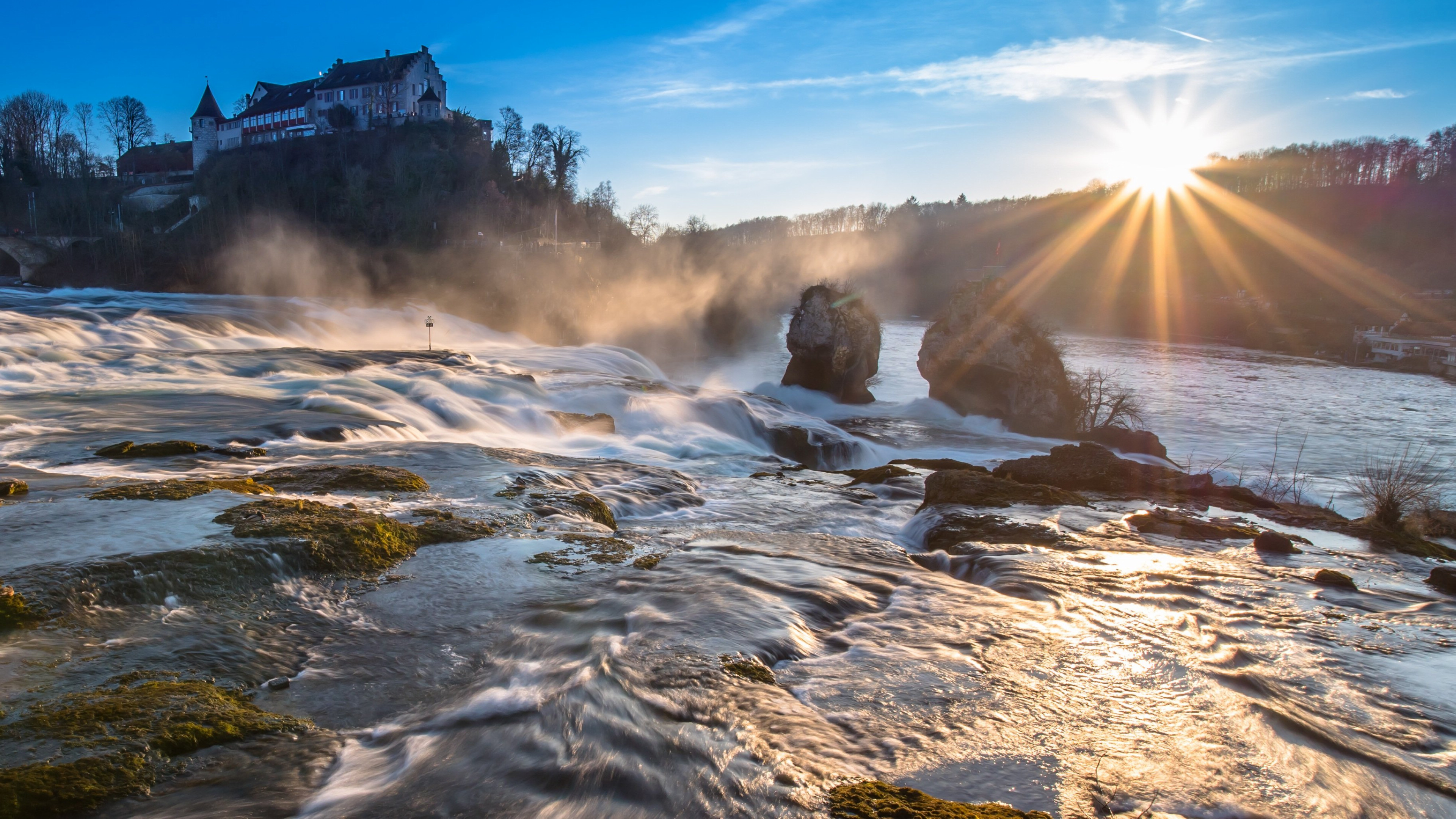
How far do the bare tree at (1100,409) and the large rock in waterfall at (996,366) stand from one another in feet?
1.57

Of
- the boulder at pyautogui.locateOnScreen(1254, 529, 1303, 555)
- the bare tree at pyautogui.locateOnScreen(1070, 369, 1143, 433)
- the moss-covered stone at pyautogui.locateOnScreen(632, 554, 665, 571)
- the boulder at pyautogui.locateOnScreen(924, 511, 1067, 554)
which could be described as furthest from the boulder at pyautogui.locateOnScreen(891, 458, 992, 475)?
the bare tree at pyautogui.locateOnScreen(1070, 369, 1143, 433)

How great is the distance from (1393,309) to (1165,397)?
69.1 meters

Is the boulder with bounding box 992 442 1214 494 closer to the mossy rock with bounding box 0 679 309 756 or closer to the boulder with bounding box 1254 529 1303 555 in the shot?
the boulder with bounding box 1254 529 1303 555

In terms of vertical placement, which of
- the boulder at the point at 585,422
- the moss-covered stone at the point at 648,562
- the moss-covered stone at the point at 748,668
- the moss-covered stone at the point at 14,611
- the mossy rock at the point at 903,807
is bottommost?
the boulder at the point at 585,422

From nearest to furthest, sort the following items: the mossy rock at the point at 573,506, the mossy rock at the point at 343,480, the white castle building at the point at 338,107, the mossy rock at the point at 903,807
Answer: the mossy rock at the point at 903,807
the mossy rock at the point at 343,480
the mossy rock at the point at 573,506
the white castle building at the point at 338,107

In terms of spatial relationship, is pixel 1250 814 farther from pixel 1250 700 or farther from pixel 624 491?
pixel 624 491

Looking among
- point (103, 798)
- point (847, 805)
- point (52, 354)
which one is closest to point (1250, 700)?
point (847, 805)

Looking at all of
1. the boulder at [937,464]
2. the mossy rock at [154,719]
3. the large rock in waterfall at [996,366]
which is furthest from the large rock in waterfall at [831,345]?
the mossy rock at [154,719]

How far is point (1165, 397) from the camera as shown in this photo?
4541 centimetres

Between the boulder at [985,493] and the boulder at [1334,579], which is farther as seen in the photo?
the boulder at [985,493]

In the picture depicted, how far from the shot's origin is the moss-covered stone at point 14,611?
5.52 m

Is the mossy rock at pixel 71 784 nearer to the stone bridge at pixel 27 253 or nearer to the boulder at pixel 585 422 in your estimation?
the boulder at pixel 585 422

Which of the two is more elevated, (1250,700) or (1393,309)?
(1393,309)

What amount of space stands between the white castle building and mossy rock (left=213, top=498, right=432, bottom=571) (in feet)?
320
